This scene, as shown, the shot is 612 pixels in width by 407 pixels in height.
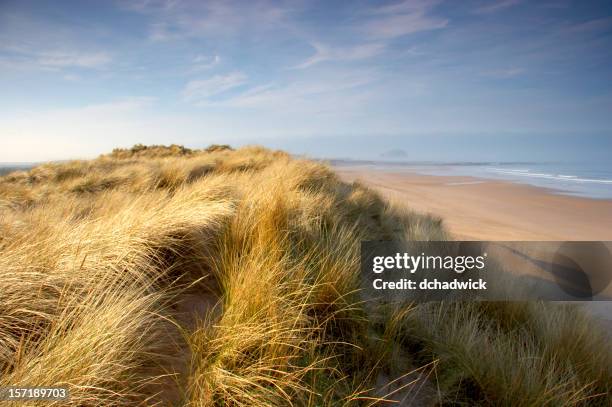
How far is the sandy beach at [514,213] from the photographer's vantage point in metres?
7.26

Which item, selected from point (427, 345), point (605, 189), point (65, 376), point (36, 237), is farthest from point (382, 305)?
point (605, 189)

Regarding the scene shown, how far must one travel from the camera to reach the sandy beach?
23.8 feet

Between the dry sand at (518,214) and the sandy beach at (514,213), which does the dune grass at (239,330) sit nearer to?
the dry sand at (518,214)

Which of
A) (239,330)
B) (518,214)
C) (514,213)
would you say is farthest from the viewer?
(514,213)

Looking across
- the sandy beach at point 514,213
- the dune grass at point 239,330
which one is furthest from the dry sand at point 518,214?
the dune grass at point 239,330

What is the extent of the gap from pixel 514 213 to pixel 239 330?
32.1 feet

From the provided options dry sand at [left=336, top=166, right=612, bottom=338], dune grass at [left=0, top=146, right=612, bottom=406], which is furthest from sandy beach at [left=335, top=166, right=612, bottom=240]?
dune grass at [left=0, top=146, right=612, bottom=406]

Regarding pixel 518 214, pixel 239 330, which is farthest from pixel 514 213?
pixel 239 330

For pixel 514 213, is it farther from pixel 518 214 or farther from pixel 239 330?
pixel 239 330

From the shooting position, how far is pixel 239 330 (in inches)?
63.6

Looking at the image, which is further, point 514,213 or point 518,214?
point 514,213

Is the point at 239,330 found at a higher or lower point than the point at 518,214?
higher

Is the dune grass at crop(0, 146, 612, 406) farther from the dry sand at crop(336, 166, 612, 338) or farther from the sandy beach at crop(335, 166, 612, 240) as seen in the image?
the sandy beach at crop(335, 166, 612, 240)

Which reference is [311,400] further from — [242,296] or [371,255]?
[371,255]
